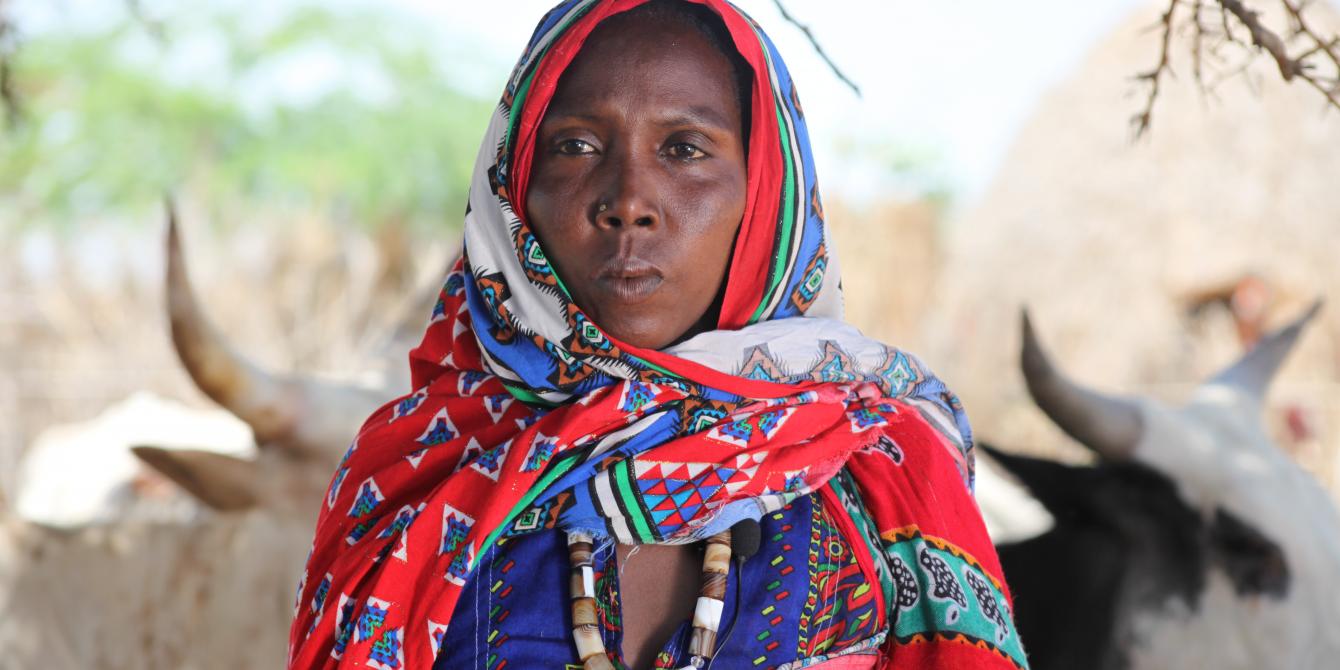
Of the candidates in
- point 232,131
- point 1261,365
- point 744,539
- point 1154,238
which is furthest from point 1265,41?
point 232,131

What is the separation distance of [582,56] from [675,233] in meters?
0.28

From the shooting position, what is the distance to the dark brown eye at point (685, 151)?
1600 mm

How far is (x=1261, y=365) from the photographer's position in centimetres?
327

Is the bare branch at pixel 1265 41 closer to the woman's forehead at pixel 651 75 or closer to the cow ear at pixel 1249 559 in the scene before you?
the woman's forehead at pixel 651 75

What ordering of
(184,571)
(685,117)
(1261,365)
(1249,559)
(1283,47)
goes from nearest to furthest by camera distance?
(685,117)
(1283,47)
(1249,559)
(184,571)
(1261,365)

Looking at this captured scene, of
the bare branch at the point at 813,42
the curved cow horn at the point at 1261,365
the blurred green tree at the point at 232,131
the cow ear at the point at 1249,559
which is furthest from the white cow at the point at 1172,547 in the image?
the blurred green tree at the point at 232,131

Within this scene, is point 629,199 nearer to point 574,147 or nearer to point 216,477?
point 574,147

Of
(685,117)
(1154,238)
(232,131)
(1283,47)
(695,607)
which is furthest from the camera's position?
(232,131)

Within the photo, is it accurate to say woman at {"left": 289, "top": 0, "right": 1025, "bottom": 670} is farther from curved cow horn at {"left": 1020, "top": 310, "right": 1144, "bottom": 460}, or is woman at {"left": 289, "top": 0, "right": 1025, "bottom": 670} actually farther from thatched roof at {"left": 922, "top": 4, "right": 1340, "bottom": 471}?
thatched roof at {"left": 922, "top": 4, "right": 1340, "bottom": 471}

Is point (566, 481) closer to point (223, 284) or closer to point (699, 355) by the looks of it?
point (699, 355)

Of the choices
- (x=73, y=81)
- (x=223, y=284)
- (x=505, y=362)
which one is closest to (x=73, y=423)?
(x=223, y=284)

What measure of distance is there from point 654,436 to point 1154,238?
35.7ft

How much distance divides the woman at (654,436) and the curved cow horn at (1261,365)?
184 centimetres

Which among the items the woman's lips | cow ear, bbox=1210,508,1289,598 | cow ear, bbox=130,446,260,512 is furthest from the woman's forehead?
cow ear, bbox=130,446,260,512
